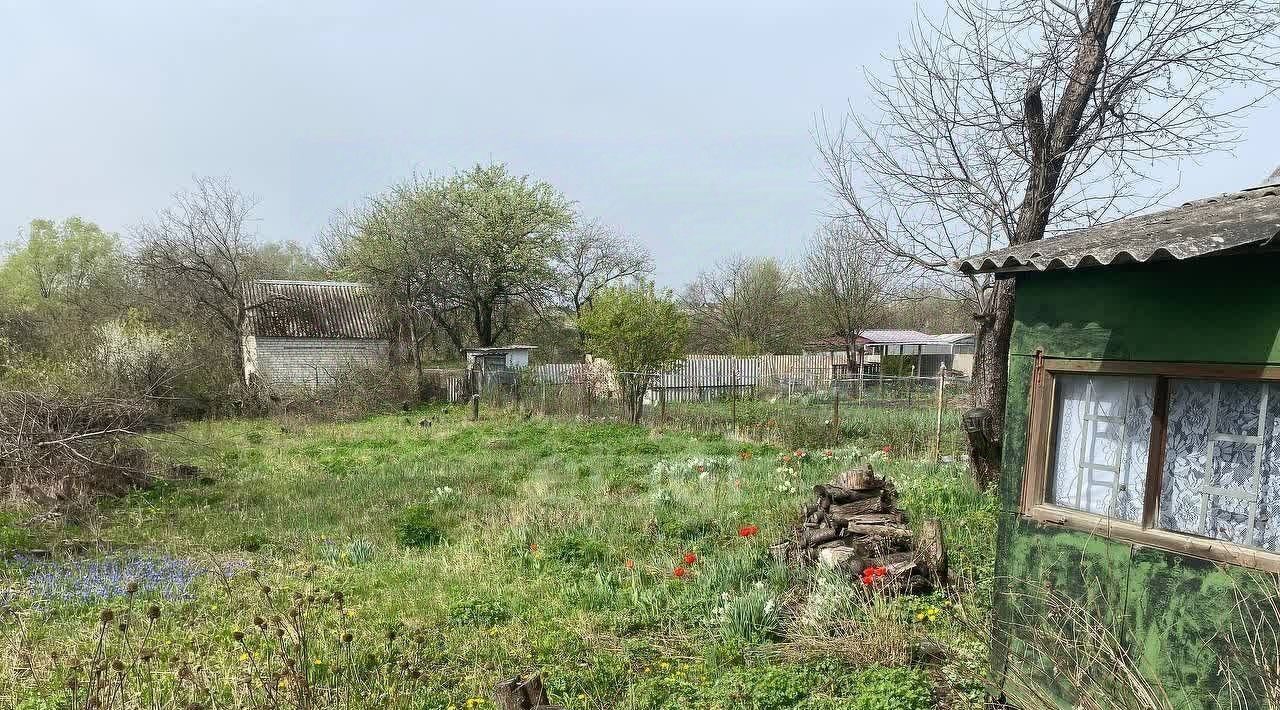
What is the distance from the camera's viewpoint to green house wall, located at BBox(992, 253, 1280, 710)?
3.11m

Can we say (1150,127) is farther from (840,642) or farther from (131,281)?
(131,281)

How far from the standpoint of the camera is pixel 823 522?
6.69 meters

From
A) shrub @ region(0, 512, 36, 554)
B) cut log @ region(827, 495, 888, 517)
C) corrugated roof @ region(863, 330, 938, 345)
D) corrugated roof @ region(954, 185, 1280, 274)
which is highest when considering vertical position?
corrugated roof @ region(954, 185, 1280, 274)

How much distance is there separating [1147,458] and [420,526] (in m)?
7.02

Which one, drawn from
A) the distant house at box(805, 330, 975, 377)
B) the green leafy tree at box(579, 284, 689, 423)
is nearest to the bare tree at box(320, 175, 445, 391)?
the green leafy tree at box(579, 284, 689, 423)

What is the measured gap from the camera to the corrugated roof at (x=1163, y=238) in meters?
2.94

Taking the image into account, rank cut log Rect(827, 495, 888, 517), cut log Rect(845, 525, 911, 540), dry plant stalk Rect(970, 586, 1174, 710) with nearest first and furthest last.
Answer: dry plant stalk Rect(970, 586, 1174, 710) → cut log Rect(845, 525, 911, 540) → cut log Rect(827, 495, 888, 517)

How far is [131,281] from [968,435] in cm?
2995

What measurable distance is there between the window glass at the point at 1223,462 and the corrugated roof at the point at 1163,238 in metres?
0.71

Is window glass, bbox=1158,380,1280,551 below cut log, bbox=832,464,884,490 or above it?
above

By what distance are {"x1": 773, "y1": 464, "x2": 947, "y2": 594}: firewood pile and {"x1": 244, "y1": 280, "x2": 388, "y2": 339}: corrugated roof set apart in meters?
22.8

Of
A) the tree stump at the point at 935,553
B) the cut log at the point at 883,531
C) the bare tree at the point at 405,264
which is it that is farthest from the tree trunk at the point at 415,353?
the tree stump at the point at 935,553

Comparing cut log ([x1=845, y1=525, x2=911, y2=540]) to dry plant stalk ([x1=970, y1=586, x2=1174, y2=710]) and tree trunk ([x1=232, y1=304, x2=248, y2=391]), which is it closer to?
dry plant stalk ([x1=970, y1=586, x2=1174, y2=710])

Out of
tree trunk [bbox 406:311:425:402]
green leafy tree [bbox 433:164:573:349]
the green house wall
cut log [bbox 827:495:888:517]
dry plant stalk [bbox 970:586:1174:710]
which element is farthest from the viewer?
green leafy tree [bbox 433:164:573:349]
